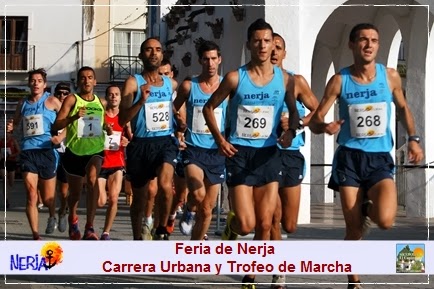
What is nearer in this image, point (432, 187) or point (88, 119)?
point (88, 119)

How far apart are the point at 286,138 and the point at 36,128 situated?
424 centimetres

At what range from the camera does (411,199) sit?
57.5ft

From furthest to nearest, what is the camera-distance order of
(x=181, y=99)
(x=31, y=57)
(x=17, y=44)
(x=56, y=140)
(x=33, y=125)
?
(x=17, y=44)
(x=31, y=57)
(x=33, y=125)
(x=56, y=140)
(x=181, y=99)

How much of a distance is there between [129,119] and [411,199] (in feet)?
29.0

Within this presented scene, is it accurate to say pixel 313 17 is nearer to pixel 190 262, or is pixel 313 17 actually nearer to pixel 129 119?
pixel 129 119

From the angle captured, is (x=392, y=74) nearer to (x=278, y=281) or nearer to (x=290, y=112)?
(x=290, y=112)

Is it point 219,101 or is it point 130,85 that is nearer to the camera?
point 219,101

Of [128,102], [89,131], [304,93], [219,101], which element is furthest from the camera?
[89,131]

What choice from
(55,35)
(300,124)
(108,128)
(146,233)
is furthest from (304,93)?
(55,35)

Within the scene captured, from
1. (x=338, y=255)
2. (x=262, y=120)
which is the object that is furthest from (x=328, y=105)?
(x=338, y=255)

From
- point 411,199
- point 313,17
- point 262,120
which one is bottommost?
point 411,199

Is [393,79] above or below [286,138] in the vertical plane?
above

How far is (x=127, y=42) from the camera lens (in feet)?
145

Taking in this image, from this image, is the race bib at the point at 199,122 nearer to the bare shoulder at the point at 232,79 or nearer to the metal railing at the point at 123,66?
the bare shoulder at the point at 232,79
